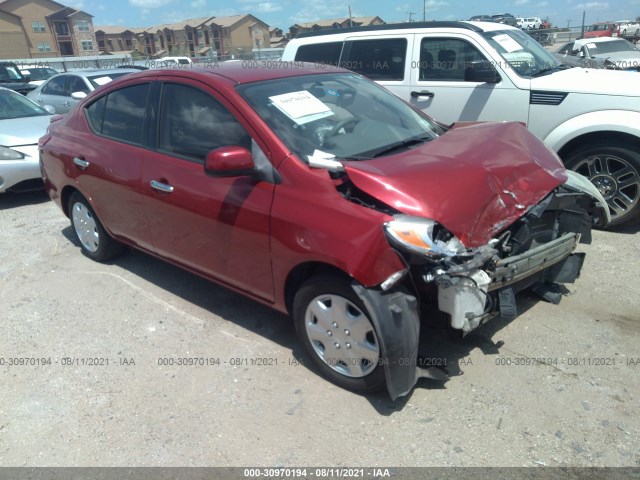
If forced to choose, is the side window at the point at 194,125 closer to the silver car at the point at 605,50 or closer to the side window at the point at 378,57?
the side window at the point at 378,57

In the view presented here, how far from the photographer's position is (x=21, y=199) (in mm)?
7598

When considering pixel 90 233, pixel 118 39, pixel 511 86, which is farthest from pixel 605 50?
pixel 118 39

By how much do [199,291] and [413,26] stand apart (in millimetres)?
4076

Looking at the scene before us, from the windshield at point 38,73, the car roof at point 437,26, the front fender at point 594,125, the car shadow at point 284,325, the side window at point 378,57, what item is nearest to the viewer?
the car shadow at point 284,325

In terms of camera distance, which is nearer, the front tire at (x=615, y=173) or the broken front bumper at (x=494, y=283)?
the broken front bumper at (x=494, y=283)

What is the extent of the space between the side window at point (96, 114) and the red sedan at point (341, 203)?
217mm

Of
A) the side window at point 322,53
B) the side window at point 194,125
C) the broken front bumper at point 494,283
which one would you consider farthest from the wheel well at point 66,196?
the broken front bumper at point 494,283

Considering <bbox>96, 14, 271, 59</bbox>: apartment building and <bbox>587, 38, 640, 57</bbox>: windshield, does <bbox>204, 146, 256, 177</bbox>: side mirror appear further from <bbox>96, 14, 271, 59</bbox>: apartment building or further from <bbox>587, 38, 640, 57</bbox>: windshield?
<bbox>96, 14, 271, 59</bbox>: apartment building

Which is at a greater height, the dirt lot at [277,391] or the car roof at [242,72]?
the car roof at [242,72]

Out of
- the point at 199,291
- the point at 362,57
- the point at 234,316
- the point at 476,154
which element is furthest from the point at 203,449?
the point at 362,57

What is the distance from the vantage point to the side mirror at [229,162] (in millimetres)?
3027

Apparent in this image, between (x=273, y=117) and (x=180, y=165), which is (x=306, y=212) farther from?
(x=180, y=165)

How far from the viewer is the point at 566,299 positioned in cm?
398

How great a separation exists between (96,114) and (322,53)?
336cm
